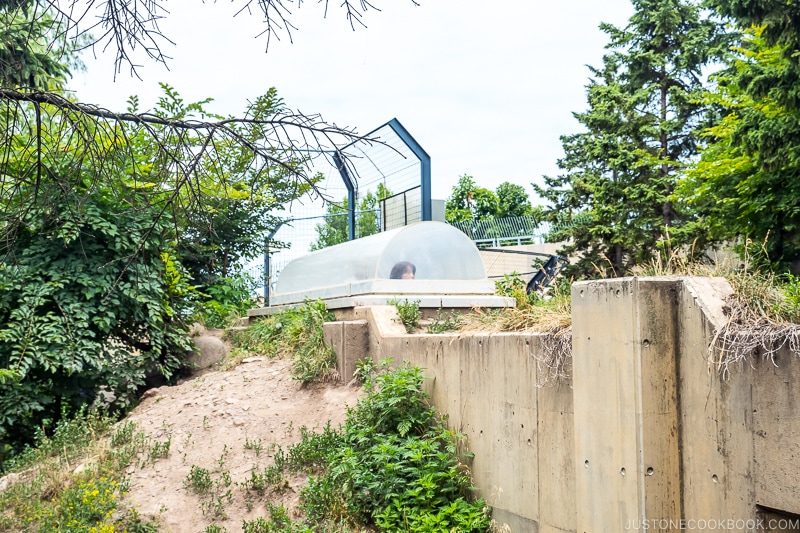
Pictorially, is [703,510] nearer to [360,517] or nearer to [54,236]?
[360,517]

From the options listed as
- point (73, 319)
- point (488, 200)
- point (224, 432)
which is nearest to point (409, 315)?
point (224, 432)

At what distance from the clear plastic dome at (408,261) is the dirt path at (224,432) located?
1.36 meters

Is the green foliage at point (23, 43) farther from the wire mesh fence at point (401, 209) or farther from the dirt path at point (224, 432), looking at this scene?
the wire mesh fence at point (401, 209)

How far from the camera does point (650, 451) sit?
12.7 ft

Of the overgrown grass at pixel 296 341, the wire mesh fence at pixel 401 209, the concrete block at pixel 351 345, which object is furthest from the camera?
the wire mesh fence at pixel 401 209

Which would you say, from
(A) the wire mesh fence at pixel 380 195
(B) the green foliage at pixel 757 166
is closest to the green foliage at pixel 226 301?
(A) the wire mesh fence at pixel 380 195

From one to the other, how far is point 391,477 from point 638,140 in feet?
53.3

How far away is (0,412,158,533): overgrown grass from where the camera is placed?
241 inches

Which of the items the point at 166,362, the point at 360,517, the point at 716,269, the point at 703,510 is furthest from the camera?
the point at 166,362

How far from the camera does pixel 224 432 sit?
25.4 ft

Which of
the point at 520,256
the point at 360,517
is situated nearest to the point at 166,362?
the point at 360,517

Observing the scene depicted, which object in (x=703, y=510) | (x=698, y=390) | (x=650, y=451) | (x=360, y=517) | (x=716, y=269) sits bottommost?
(x=360, y=517)

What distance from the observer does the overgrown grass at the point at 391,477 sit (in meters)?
5.37

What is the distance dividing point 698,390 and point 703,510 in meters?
0.62
